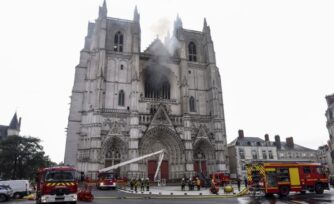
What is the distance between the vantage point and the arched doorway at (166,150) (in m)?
34.5

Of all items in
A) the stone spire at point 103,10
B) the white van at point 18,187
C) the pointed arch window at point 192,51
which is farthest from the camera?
the pointed arch window at point 192,51

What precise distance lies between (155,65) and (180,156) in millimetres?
15224

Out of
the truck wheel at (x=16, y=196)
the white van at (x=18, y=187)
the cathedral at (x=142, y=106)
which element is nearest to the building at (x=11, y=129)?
the cathedral at (x=142, y=106)

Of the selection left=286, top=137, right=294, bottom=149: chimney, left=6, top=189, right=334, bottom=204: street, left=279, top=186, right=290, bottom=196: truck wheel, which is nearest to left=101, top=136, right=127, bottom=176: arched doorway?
left=6, top=189, right=334, bottom=204: street

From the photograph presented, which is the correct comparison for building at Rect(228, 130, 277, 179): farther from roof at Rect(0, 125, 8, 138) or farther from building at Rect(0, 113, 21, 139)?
roof at Rect(0, 125, 8, 138)

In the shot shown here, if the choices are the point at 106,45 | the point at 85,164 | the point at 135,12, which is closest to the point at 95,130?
the point at 85,164

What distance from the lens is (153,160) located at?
35.0 meters

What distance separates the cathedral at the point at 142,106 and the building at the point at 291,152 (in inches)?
839

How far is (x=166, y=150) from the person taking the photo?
118 feet

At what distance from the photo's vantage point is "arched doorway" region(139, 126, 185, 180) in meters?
34.5

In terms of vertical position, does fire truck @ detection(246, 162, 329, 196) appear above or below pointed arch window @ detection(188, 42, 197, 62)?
below

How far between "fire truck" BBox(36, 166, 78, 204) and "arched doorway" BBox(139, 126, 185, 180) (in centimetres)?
2063

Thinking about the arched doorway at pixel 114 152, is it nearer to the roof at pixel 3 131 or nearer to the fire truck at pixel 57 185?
the fire truck at pixel 57 185

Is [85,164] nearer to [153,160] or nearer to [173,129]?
[153,160]
